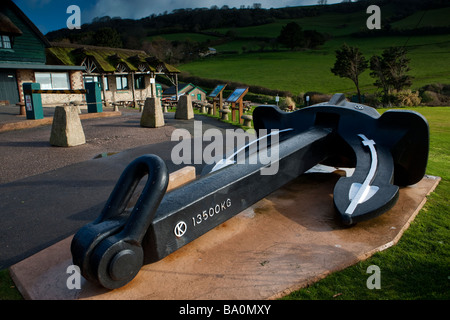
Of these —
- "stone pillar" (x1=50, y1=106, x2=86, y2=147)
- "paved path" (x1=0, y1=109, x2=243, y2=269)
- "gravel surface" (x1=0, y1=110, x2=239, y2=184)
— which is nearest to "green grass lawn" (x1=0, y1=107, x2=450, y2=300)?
"paved path" (x1=0, y1=109, x2=243, y2=269)

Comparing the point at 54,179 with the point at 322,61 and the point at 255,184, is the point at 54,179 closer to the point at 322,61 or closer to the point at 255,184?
the point at 255,184

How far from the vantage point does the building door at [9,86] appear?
19984 mm

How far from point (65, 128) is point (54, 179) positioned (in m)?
2.76

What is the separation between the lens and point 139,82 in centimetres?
3019

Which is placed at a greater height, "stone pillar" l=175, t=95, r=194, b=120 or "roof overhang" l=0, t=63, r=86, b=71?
"roof overhang" l=0, t=63, r=86, b=71

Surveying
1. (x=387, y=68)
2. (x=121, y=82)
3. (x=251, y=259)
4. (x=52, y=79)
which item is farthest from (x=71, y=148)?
(x=387, y=68)

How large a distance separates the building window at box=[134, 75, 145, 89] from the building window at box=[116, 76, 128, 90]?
41.4 inches

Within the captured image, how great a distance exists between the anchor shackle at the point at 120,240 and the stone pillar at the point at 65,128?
616 centimetres

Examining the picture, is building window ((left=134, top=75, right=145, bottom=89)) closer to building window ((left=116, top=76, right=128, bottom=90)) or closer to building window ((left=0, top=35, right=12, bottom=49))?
building window ((left=116, top=76, right=128, bottom=90))

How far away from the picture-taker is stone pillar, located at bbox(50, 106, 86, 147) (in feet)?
26.7

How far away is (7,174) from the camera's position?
6062 mm
